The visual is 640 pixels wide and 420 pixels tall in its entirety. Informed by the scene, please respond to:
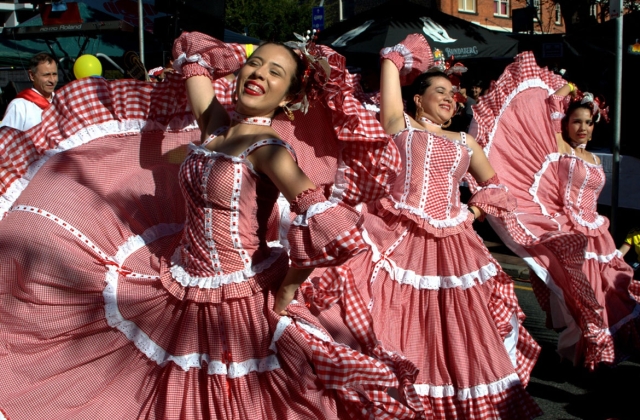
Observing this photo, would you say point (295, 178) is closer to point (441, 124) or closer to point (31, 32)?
point (441, 124)

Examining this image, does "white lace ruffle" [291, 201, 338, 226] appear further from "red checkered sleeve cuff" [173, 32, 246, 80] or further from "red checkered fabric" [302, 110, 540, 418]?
"red checkered fabric" [302, 110, 540, 418]

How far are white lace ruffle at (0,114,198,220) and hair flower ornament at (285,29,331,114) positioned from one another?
561 millimetres

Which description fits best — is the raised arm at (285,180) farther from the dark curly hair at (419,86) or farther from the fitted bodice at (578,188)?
the fitted bodice at (578,188)

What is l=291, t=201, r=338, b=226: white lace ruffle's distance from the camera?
95.8 inches

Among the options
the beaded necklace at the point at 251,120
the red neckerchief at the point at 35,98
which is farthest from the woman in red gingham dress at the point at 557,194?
the red neckerchief at the point at 35,98

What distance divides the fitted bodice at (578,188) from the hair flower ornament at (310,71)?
2.86 m

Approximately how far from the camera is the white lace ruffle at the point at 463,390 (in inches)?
154

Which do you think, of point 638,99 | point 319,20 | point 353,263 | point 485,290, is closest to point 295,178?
point 353,263

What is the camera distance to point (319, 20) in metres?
19.6

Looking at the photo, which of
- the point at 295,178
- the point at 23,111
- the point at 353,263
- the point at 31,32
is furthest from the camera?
the point at 31,32

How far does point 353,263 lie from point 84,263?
60.2 inches

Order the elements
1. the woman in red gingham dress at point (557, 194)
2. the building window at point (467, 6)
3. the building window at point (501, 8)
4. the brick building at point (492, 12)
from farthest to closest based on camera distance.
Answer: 1. the building window at point (501, 8)
2. the building window at point (467, 6)
3. the brick building at point (492, 12)
4. the woman in red gingham dress at point (557, 194)

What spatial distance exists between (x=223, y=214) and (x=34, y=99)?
3.30 m

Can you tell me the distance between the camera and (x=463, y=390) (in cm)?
391
